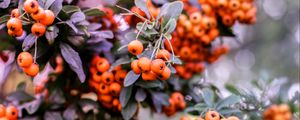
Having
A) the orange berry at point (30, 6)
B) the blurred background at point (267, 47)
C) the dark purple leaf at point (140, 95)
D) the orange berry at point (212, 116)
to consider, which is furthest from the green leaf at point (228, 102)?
the blurred background at point (267, 47)

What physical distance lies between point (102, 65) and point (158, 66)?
372 millimetres

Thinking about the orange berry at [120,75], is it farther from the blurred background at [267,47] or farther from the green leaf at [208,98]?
the blurred background at [267,47]

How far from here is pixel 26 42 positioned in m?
1.38

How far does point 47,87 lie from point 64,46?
1.34 feet

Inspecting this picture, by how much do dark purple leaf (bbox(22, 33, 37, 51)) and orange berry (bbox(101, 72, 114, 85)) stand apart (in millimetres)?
319

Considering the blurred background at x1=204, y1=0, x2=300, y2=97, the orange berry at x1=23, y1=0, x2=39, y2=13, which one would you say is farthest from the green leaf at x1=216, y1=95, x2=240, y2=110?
the blurred background at x1=204, y1=0, x2=300, y2=97

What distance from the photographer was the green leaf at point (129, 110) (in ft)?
5.24

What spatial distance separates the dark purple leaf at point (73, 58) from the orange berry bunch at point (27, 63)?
113mm

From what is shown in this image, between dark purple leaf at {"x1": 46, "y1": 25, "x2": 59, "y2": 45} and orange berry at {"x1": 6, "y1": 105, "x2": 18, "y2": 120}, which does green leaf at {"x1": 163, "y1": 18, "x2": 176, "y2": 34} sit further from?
orange berry at {"x1": 6, "y1": 105, "x2": 18, "y2": 120}

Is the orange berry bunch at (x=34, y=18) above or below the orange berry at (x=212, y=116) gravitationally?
above

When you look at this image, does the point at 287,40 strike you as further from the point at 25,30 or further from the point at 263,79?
the point at 25,30

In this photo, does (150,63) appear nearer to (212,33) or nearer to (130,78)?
(130,78)

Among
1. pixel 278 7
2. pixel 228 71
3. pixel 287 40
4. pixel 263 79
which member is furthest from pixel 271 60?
pixel 263 79

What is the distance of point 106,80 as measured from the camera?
5.26 ft
